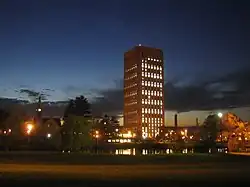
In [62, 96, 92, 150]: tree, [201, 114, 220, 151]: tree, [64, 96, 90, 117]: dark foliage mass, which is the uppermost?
[64, 96, 90, 117]: dark foliage mass

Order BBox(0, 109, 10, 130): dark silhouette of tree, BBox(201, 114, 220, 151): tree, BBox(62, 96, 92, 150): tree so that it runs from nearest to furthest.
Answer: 1. BBox(62, 96, 92, 150): tree
2. BBox(0, 109, 10, 130): dark silhouette of tree
3. BBox(201, 114, 220, 151): tree

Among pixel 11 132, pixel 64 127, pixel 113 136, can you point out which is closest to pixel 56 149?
pixel 64 127

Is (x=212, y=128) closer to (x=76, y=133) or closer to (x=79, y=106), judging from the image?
Answer: (x=79, y=106)

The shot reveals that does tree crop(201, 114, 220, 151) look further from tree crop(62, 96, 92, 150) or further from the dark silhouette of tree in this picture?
the dark silhouette of tree

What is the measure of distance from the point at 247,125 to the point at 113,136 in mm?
86114

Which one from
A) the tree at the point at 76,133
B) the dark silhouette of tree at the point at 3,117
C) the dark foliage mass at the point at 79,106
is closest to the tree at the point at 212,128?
the dark foliage mass at the point at 79,106

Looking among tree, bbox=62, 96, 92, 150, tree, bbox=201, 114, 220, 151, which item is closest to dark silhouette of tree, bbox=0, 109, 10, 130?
tree, bbox=62, 96, 92, 150

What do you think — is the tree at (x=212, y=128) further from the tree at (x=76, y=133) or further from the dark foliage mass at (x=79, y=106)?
the tree at (x=76, y=133)

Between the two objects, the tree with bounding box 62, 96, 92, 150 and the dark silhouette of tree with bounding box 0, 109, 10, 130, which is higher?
the dark silhouette of tree with bounding box 0, 109, 10, 130

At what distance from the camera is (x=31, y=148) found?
77.1 metres

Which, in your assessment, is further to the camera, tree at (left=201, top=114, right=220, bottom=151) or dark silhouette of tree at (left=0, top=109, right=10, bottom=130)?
tree at (left=201, top=114, right=220, bottom=151)

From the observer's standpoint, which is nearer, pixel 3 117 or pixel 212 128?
pixel 3 117

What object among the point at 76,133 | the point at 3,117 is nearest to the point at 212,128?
the point at 3,117

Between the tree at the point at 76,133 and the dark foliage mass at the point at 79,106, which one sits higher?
the dark foliage mass at the point at 79,106
